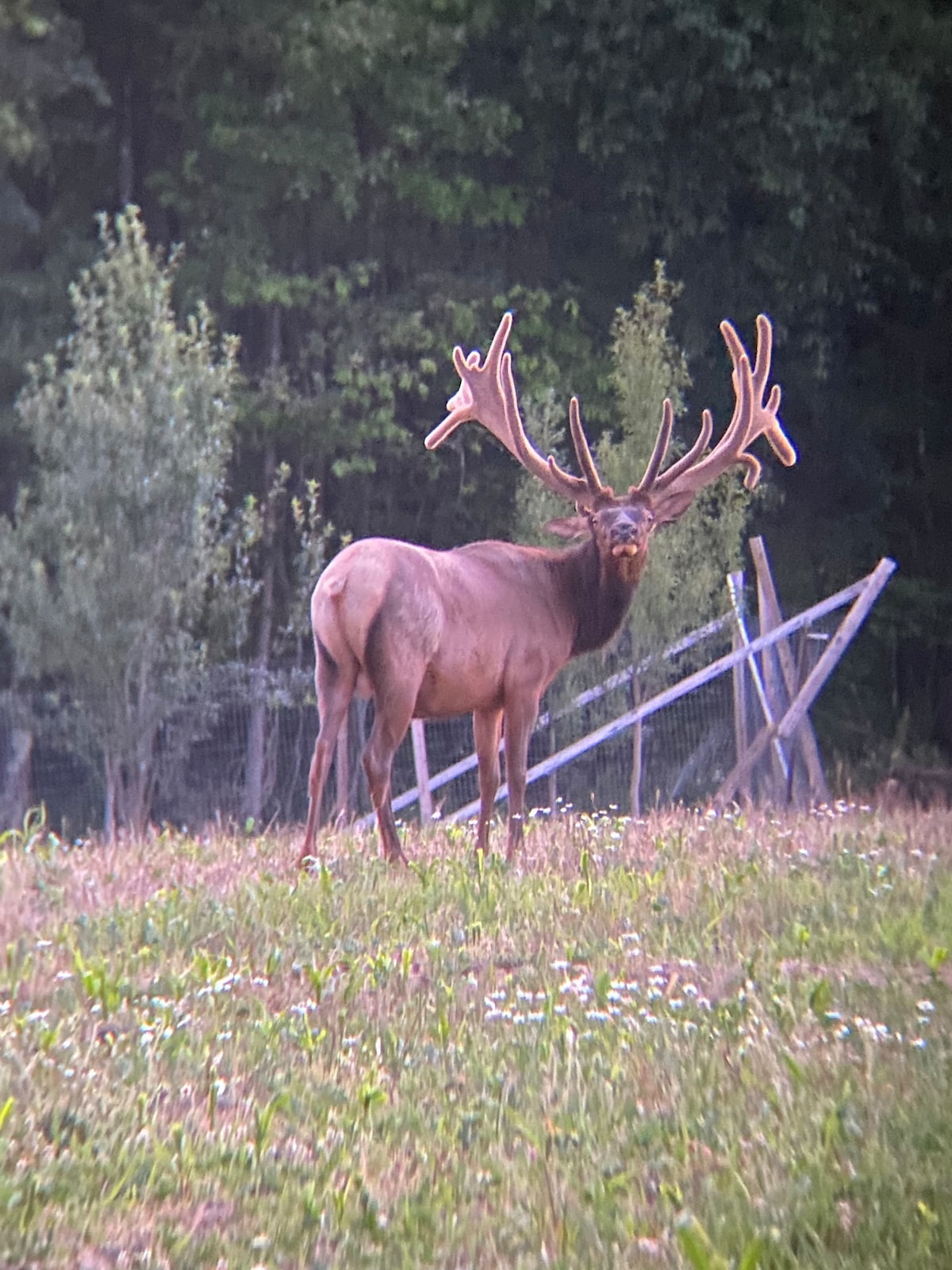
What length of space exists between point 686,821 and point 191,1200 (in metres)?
6.07

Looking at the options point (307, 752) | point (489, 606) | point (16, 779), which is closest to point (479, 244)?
point (307, 752)

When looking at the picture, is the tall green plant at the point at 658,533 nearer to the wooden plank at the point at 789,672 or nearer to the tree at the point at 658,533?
the tree at the point at 658,533

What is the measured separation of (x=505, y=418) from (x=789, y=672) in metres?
4.43

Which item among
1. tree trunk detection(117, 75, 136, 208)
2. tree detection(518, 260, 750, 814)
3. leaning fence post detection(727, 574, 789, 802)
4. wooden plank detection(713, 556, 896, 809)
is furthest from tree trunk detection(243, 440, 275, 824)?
wooden plank detection(713, 556, 896, 809)

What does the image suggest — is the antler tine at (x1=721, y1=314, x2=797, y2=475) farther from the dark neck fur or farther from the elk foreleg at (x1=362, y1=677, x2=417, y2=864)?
the elk foreleg at (x1=362, y1=677, x2=417, y2=864)

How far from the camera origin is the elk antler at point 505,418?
372 inches

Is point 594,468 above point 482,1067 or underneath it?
above

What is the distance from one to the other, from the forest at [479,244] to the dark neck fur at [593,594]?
34.5 ft

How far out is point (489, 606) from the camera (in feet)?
29.2

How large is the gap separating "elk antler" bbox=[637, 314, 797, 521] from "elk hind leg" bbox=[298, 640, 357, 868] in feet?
6.53

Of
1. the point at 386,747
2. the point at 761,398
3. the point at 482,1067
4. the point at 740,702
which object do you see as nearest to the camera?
the point at 482,1067

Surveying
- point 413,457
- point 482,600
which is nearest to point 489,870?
point 482,600

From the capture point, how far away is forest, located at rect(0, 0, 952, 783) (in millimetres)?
20203

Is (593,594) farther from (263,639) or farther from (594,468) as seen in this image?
(263,639)
